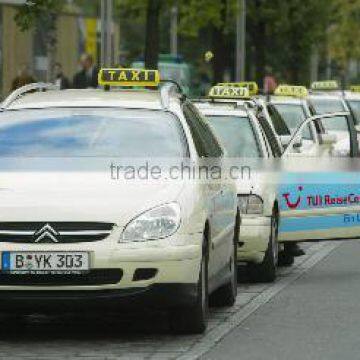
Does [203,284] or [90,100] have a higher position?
[90,100]

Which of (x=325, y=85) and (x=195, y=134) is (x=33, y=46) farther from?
(x=195, y=134)

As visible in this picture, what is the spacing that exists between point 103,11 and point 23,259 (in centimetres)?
1681

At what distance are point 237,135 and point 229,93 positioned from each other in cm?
272

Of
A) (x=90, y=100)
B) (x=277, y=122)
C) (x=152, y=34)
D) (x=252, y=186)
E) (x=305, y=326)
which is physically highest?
(x=152, y=34)

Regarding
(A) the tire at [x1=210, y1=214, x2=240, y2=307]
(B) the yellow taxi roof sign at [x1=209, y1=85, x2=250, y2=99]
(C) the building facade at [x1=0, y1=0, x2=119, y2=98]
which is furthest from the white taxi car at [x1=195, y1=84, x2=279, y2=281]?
(C) the building facade at [x1=0, y1=0, x2=119, y2=98]

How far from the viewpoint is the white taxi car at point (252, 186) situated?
1462cm

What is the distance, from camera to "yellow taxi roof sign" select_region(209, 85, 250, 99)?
18.4 meters

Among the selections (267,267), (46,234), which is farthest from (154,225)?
(267,267)

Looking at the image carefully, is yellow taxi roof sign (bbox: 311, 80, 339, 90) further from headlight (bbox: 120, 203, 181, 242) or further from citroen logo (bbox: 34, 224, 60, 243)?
citroen logo (bbox: 34, 224, 60, 243)

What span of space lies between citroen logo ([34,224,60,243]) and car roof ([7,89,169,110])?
5.55 ft

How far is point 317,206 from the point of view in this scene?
15.6 meters

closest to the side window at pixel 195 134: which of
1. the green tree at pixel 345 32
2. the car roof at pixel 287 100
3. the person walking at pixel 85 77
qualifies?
the car roof at pixel 287 100

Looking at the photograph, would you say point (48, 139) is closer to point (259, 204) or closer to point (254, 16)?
point (259, 204)

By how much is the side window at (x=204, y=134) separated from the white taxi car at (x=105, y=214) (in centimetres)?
30
